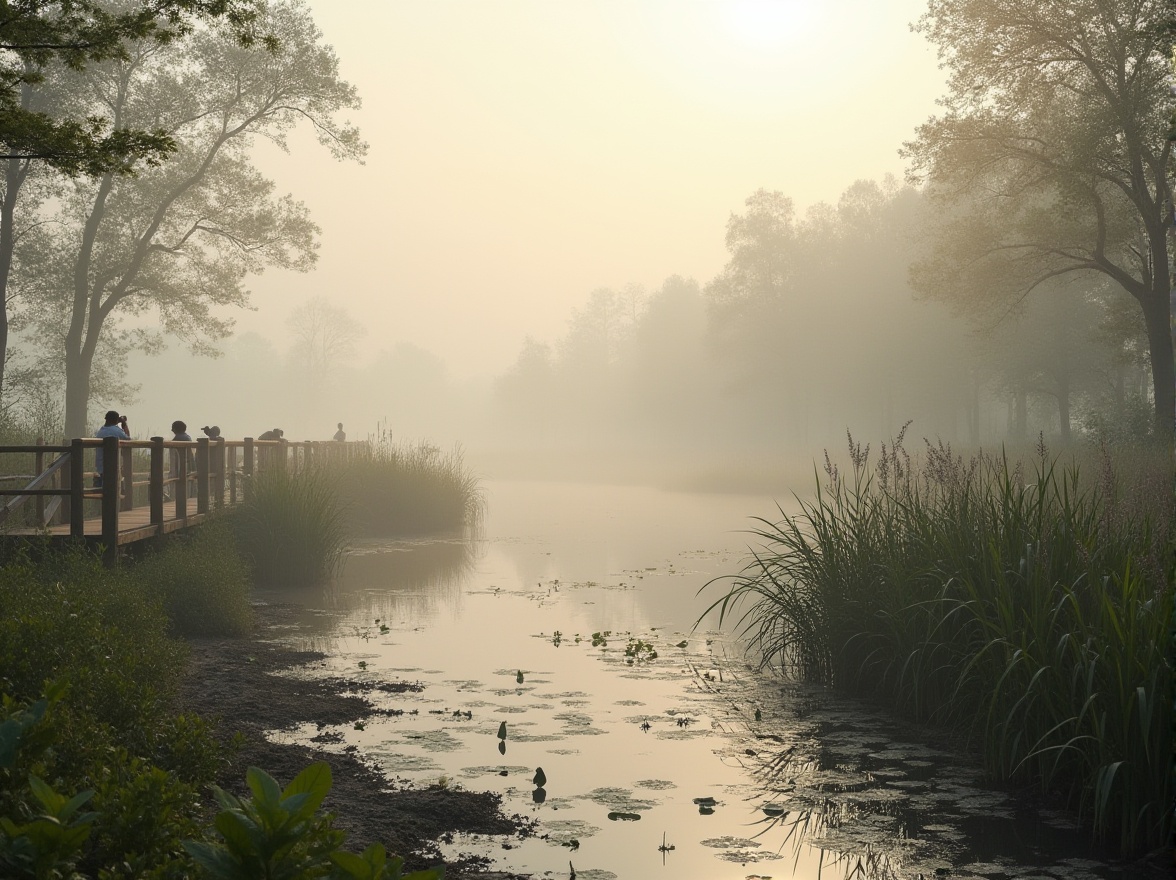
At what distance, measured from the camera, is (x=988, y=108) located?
23.8 meters

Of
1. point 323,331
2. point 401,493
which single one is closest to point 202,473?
point 401,493

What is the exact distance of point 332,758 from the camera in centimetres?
683

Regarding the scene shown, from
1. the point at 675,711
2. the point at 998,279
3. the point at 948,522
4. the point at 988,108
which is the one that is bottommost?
the point at 675,711

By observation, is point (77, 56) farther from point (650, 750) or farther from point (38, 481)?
point (38, 481)

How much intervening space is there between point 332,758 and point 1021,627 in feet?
14.6

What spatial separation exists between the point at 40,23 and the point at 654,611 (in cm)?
944

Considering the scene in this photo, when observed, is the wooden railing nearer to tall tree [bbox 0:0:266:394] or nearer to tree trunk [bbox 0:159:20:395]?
tall tree [bbox 0:0:266:394]

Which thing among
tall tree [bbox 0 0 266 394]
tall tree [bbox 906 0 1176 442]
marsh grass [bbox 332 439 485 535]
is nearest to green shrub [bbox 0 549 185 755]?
tall tree [bbox 0 0 266 394]

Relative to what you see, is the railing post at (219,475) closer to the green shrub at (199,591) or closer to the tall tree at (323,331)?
the green shrub at (199,591)

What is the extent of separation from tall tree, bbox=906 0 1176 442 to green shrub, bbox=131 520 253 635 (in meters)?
16.8

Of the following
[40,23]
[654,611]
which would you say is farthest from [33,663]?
[654,611]

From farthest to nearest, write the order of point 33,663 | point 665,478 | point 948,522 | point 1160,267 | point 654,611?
point 665,478 → point 1160,267 → point 654,611 → point 948,522 → point 33,663

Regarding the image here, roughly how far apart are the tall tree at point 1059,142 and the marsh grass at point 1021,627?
45.2 feet

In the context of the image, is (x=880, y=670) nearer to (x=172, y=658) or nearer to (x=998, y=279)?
(x=172, y=658)
